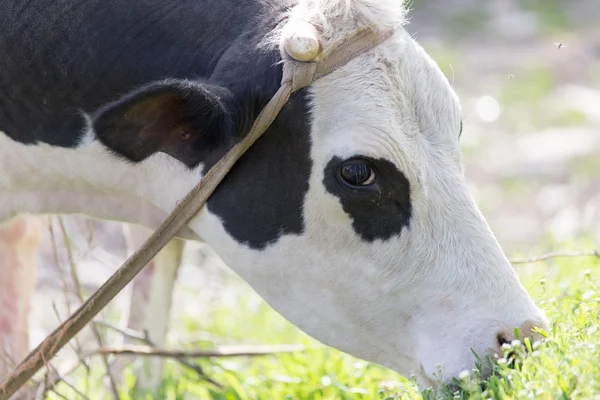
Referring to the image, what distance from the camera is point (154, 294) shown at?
4.34 meters

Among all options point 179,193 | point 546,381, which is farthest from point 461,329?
point 179,193

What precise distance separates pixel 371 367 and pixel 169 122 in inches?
58.0

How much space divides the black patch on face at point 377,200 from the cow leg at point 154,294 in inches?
61.7

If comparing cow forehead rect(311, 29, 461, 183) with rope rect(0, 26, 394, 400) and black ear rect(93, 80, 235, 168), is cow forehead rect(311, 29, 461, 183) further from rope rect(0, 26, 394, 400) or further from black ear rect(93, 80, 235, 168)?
black ear rect(93, 80, 235, 168)

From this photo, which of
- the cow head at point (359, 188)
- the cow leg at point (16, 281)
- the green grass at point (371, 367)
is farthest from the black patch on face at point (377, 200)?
the cow leg at point (16, 281)

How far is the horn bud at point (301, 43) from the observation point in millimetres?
2684

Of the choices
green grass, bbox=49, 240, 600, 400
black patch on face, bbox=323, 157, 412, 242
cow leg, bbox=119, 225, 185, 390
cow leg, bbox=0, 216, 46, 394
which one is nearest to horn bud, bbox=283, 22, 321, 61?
black patch on face, bbox=323, 157, 412, 242

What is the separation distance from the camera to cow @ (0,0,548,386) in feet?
9.00

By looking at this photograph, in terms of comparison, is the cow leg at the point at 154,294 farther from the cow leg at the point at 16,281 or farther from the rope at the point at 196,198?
the rope at the point at 196,198

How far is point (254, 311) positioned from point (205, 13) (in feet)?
8.59

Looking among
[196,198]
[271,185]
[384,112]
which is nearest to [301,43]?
[384,112]

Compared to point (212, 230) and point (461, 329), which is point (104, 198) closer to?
point (212, 230)

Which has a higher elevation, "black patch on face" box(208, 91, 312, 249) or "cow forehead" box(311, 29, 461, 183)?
"cow forehead" box(311, 29, 461, 183)

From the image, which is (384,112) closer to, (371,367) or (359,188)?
(359,188)
